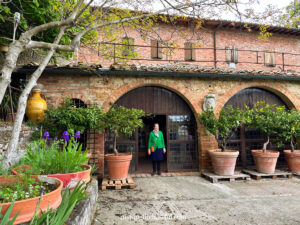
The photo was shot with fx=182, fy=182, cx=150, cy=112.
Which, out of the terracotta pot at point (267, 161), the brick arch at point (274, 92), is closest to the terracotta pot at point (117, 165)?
the brick arch at point (274, 92)

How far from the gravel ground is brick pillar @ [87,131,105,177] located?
1.24m

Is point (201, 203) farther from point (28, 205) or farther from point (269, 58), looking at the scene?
point (269, 58)

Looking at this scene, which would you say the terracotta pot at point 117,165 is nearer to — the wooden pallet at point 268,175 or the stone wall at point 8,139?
the stone wall at point 8,139

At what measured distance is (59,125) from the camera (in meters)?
4.78

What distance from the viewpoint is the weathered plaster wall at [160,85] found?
18.0ft

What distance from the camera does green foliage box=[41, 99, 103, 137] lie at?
4668 millimetres

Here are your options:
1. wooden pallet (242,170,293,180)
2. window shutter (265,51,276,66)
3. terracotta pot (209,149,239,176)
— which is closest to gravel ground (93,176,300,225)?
wooden pallet (242,170,293,180)

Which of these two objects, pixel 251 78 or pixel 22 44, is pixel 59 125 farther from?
pixel 251 78

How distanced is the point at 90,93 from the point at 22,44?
9.99ft

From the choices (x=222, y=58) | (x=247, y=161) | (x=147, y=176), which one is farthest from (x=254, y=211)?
(x=222, y=58)

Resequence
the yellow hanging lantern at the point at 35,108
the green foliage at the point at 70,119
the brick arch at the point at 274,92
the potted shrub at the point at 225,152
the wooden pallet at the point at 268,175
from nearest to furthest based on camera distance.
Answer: the green foliage at the point at 70,119 < the yellow hanging lantern at the point at 35,108 < the potted shrub at the point at 225,152 < the wooden pallet at the point at 268,175 < the brick arch at the point at 274,92

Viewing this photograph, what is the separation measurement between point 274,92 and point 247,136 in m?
2.02

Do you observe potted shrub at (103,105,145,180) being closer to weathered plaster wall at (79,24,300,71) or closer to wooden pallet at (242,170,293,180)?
wooden pallet at (242,170,293,180)

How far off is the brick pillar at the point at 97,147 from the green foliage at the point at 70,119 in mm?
611
